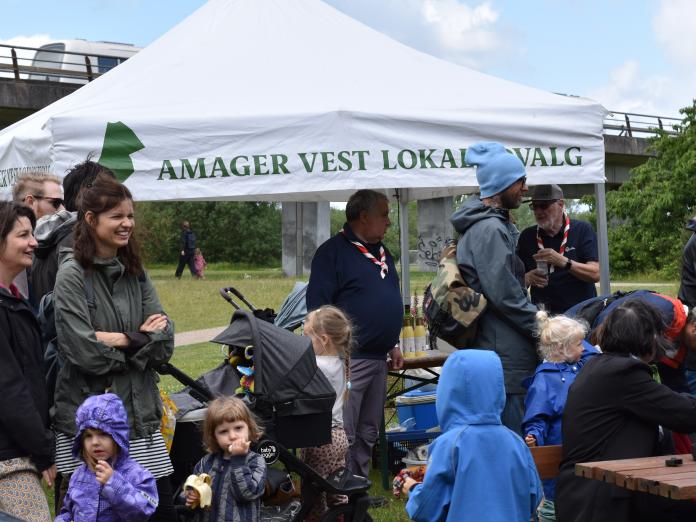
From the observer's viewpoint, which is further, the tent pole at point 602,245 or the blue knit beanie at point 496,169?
the tent pole at point 602,245

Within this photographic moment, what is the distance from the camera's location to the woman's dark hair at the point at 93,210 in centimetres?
438

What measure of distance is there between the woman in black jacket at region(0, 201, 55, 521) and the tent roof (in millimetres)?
1377

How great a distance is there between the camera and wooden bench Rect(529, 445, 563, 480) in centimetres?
445

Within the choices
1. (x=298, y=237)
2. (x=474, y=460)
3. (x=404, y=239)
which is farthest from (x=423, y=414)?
(x=298, y=237)

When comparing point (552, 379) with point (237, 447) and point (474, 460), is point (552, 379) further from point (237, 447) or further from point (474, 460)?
point (237, 447)

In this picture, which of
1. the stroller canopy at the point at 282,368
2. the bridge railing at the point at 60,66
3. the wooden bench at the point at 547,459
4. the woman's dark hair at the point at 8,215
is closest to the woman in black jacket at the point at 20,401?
the woman's dark hair at the point at 8,215

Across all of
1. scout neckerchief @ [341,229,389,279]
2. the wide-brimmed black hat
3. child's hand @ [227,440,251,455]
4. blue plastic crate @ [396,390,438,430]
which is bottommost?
blue plastic crate @ [396,390,438,430]

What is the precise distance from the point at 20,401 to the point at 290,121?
2.43m

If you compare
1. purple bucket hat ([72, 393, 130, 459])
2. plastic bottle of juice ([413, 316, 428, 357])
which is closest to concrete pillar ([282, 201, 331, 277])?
plastic bottle of juice ([413, 316, 428, 357])

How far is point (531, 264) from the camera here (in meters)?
6.84

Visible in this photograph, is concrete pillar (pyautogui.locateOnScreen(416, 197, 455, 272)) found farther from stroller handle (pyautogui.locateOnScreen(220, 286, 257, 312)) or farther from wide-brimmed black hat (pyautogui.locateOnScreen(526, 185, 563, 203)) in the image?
stroller handle (pyautogui.locateOnScreen(220, 286, 257, 312))

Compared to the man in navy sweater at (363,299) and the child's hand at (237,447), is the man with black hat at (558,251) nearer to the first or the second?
the man in navy sweater at (363,299)

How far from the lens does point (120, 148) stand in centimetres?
554

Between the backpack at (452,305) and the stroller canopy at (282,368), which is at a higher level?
the backpack at (452,305)
